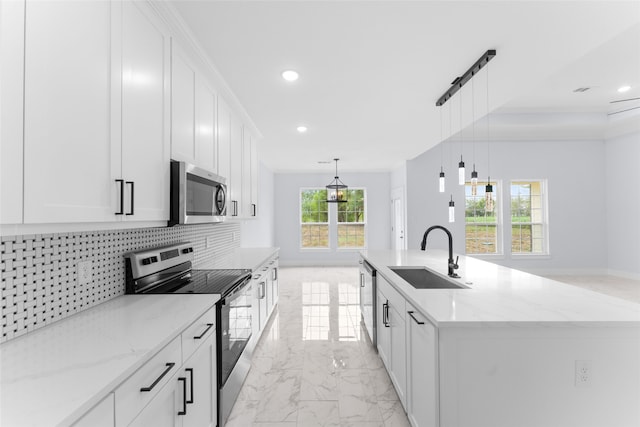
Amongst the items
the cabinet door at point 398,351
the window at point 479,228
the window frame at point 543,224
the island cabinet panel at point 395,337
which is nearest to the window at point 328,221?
the window at point 479,228

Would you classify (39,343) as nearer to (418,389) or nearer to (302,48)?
(418,389)

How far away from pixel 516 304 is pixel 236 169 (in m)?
2.80

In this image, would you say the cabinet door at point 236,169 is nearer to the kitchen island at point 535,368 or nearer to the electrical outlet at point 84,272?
the electrical outlet at point 84,272

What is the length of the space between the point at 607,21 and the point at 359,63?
1.59 m

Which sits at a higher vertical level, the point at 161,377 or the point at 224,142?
the point at 224,142

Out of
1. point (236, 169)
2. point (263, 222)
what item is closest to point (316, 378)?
point (236, 169)

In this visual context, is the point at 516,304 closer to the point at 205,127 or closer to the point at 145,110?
the point at 145,110

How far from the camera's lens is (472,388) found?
1386mm

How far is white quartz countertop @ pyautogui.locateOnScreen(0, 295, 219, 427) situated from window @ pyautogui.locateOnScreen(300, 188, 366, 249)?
677 cm

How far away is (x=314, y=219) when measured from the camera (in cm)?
845

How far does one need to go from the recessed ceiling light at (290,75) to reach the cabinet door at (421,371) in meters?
2.07

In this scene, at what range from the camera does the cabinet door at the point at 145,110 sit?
142cm

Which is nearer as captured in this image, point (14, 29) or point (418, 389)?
point (14, 29)

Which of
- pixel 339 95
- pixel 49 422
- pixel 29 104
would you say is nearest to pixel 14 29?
pixel 29 104
